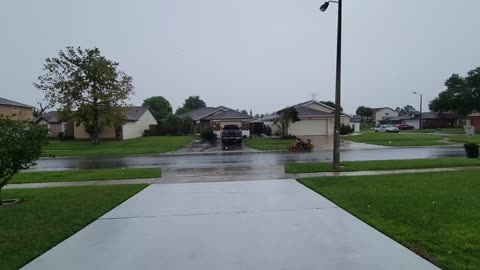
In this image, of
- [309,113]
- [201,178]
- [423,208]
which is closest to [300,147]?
[201,178]

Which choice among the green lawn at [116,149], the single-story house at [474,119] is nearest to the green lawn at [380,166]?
the green lawn at [116,149]

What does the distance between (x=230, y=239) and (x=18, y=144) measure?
6.87 meters

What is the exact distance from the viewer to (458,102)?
66562 mm

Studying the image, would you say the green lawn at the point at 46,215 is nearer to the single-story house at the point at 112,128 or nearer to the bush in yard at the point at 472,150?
the bush in yard at the point at 472,150

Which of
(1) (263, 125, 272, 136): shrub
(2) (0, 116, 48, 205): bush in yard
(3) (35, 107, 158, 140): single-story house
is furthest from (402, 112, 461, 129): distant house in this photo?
(2) (0, 116, 48, 205): bush in yard

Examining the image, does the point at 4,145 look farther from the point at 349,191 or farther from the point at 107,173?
the point at 349,191

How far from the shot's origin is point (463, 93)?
66000 millimetres

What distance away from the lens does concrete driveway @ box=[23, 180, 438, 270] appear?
488 cm

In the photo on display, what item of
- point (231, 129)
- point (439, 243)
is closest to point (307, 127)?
point (231, 129)

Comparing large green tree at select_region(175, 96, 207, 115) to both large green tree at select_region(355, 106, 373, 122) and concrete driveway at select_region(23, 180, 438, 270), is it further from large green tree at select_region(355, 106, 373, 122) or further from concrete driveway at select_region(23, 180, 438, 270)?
concrete driveway at select_region(23, 180, 438, 270)

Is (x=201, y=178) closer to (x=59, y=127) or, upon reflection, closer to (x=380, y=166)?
(x=380, y=166)

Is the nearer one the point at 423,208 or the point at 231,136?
the point at 423,208

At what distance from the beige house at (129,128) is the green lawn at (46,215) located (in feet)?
97.2

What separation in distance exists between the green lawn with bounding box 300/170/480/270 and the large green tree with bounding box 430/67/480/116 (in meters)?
61.3
